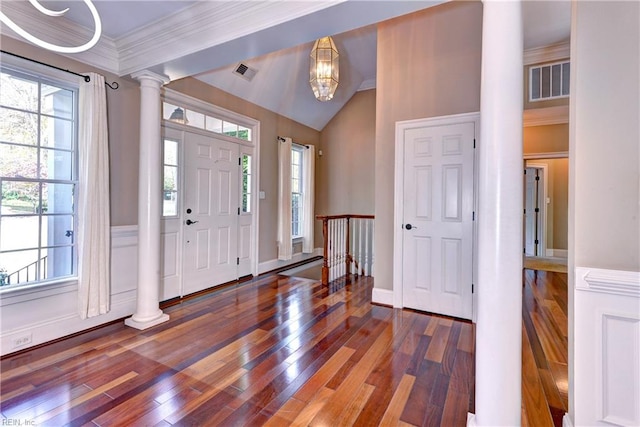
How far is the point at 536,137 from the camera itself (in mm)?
5188

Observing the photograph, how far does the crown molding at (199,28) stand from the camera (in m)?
2.09

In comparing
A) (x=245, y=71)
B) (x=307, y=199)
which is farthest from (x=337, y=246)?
(x=245, y=71)

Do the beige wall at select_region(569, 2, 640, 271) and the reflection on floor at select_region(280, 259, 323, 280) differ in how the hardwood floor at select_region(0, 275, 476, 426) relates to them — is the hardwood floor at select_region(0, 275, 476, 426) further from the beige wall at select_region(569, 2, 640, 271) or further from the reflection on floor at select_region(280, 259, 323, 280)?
the reflection on floor at select_region(280, 259, 323, 280)

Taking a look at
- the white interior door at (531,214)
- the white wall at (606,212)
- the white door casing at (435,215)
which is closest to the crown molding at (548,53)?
the white door casing at (435,215)

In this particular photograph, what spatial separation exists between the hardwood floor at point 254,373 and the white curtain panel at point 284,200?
208cm

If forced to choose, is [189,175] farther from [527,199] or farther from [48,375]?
[527,199]

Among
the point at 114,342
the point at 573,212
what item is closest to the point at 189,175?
the point at 114,342

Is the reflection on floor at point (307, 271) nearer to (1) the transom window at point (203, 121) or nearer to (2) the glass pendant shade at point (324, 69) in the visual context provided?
(1) the transom window at point (203, 121)

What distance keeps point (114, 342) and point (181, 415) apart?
132cm

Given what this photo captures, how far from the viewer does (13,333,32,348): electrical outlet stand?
7.87ft

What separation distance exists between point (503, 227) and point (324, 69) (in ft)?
8.84

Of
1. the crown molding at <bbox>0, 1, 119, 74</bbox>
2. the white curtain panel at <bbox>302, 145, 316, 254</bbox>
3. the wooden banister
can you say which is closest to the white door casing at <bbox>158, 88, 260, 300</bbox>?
the crown molding at <bbox>0, 1, 119, 74</bbox>

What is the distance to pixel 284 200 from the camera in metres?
5.30

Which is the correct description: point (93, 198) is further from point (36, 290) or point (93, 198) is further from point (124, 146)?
point (36, 290)
